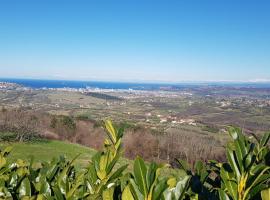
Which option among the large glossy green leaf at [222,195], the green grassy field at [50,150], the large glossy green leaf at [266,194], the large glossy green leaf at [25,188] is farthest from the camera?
the green grassy field at [50,150]

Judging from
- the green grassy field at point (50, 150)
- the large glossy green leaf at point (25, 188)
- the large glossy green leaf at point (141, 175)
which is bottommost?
the green grassy field at point (50, 150)

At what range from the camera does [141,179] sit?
48.4 inches

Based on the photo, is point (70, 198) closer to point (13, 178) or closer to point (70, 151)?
point (13, 178)

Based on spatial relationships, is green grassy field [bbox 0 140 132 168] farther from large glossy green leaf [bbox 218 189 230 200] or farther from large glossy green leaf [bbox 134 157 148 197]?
large glossy green leaf [bbox 134 157 148 197]

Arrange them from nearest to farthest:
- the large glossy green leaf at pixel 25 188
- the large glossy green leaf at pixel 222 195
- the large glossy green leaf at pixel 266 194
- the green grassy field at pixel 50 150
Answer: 1. the large glossy green leaf at pixel 266 194
2. the large glossy green leaf at pixel 222 195
3. the large glossy green leaf at pixel 25 188
4. the green grassy field at pixel 50 150

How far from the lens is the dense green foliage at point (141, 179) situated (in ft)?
4.05

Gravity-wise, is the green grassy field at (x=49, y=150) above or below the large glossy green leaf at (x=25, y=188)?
below

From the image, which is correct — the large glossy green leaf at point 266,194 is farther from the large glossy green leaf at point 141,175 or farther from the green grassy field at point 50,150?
the green grassy field at point 50,150

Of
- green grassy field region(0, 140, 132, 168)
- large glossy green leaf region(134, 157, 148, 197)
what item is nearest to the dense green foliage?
large glossy green leaf region(134, 157, 148, 197)

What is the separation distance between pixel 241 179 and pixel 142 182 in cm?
43

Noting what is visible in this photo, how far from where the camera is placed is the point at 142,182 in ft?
4.04

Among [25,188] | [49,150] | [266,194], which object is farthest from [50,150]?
[266,194]

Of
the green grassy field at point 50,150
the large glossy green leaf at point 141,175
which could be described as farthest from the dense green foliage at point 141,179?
the green grassy field at point 50,150

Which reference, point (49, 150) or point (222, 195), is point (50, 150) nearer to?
point (49, 150)
